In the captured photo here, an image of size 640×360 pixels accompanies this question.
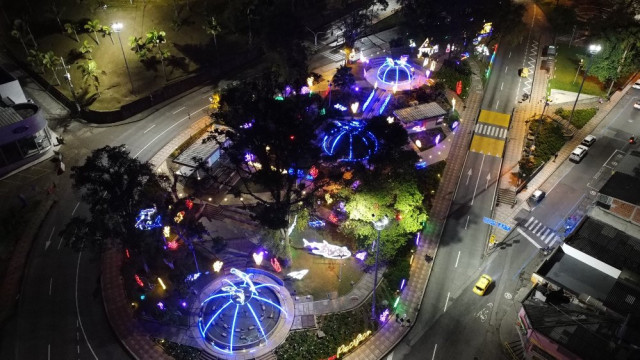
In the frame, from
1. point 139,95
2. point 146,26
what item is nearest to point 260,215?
point 139,95

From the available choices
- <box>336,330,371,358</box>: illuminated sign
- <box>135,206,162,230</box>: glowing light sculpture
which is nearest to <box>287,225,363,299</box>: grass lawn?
<box>336,330,371,358</box>: illuminated sign

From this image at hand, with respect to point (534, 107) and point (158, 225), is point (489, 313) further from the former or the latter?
point (534, 107)

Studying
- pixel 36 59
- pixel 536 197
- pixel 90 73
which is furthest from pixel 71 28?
pixel 536 197

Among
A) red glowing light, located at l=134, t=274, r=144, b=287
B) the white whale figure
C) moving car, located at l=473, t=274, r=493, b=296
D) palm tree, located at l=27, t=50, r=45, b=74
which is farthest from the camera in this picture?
palm tree, located at l=27, t=50, r=45, b=74

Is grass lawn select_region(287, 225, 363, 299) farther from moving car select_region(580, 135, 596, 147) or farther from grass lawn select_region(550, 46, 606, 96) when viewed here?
grass lawn select_region(550, 46, 606, 96)

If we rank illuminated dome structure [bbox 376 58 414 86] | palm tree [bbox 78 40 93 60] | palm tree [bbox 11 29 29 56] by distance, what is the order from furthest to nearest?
palm tree [bbox 78 40 93 60], illuminated dome structure [bbox 376 58 414 86], palm tree [bbox 11 29 29 56]

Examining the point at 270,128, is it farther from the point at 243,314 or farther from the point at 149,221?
the point at 243,314
